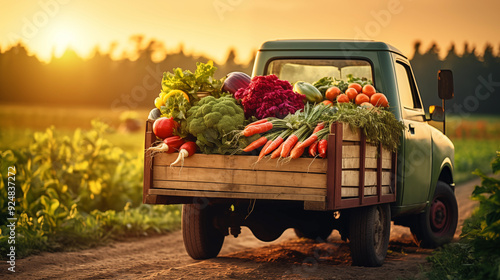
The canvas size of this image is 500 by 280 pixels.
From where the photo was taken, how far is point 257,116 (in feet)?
20.7

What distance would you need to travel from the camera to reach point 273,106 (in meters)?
6.25

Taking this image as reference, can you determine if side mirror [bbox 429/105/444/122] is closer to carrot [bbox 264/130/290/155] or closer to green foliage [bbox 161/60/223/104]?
green foliage [bbox 161/60/223/104]

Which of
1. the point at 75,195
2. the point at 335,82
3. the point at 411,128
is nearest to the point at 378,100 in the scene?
the point at 335,82

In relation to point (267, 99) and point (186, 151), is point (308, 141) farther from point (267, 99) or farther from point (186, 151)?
point (186, 151)

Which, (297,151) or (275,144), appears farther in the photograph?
(275,144)

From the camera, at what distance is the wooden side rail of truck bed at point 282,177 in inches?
221

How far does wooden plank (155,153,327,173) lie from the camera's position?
566 cm

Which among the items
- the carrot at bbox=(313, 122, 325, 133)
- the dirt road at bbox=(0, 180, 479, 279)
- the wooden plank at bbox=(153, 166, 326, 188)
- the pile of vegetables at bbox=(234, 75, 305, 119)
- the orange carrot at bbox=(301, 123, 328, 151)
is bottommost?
the dirt road at bbox=(0, 180, 479, 279)

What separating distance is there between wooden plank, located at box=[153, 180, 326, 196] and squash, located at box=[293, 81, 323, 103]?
4.57 ft

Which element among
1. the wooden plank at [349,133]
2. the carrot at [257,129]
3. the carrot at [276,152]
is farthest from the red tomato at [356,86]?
the carrot at [276,152]

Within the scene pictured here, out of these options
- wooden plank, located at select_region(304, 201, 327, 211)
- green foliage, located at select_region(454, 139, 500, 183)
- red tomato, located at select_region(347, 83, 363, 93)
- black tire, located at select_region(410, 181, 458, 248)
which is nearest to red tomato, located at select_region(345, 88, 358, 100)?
red tomato, located at select_region(347, 83, 363, 93)

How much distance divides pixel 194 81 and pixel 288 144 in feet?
4.74

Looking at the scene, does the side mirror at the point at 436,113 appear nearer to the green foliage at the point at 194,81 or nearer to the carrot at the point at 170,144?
the green foliage at the point at 194,81

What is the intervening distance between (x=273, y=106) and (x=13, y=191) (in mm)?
4305
